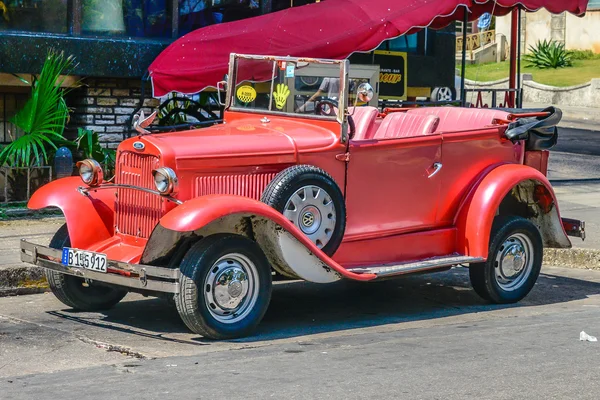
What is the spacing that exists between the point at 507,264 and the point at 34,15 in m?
7.53

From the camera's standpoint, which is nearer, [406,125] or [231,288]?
[231,288]

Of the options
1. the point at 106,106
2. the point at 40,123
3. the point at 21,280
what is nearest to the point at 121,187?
the point at 21,280

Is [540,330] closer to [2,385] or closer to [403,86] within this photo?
[2,385]

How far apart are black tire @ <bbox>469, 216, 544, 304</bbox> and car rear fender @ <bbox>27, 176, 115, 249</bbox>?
2.94 m

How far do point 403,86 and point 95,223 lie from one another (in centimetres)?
1049

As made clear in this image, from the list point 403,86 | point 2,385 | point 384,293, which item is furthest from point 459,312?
point 403,86

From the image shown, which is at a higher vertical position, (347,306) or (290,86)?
(290,86)

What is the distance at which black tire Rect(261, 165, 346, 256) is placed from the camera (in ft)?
26.0

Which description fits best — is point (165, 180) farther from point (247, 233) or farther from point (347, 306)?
point (347, 306)

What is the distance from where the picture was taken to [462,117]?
9.75 meters

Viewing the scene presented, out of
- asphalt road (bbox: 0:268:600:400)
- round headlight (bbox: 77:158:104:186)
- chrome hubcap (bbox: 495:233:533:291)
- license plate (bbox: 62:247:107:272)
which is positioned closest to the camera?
asphalt road (bbox: 0:268:600:400)

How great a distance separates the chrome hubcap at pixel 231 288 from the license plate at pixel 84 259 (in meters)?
0.75

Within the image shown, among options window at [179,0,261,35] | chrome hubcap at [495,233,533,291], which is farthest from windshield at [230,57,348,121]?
window at [179,0,261,35]

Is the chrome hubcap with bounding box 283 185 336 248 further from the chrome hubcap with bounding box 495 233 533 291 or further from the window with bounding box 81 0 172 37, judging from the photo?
the window with bounding box 81 0 172 37
